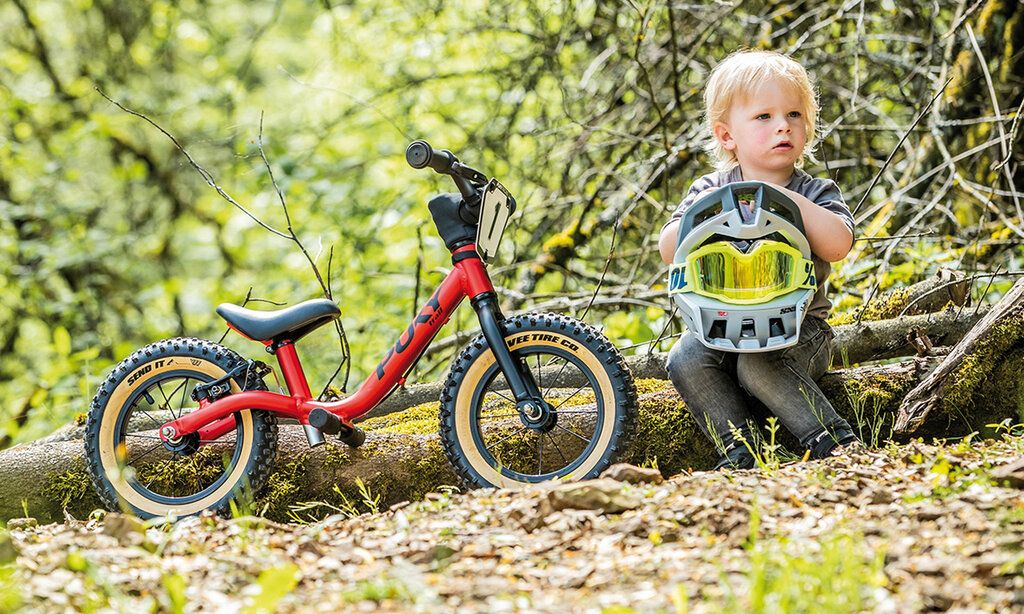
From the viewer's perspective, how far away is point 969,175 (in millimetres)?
5391

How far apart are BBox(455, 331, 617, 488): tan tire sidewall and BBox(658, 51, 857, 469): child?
422mm

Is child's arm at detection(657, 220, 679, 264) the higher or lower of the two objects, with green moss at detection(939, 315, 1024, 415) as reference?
higher

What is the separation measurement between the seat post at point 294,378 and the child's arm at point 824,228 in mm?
1737

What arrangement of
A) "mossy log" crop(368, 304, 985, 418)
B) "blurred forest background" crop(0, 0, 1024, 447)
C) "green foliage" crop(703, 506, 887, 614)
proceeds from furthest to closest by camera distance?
1. "blurred forest background" crop(0, 0, 1024, 447)
2. "mossy log" crop(368, 304, 985, 418)
3. "green foliage" crop(703, 506, 887, 614)

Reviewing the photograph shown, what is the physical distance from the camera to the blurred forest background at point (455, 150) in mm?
5055

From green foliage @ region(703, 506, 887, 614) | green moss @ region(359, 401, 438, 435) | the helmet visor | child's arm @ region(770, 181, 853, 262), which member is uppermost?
child's arm @ region(770, 181, 853, 262)

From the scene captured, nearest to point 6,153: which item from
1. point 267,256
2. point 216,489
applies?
point 267,256

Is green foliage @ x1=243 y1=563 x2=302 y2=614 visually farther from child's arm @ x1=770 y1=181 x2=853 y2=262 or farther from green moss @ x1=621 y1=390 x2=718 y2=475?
child's arm @ x1=770 y1=181 x2=853 y2=262

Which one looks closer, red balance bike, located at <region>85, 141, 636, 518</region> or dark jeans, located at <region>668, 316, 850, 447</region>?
red balance bike, located at <region>85, 141, 636, 518</region>

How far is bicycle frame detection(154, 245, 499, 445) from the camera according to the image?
10.8ft

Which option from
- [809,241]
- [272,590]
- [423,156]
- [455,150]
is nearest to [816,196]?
[809,241]

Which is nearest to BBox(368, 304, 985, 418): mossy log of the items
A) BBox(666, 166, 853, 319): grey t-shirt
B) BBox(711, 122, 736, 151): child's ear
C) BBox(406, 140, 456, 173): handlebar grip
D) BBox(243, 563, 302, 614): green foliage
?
BBox(666, 166, 853, 319): grey t-shirt

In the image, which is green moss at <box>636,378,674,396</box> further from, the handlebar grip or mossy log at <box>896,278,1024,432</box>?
the handlebar grip

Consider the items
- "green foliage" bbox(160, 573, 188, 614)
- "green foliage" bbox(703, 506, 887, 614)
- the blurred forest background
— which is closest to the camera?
"green foliage" bbox(703, 506, 887, 614)
